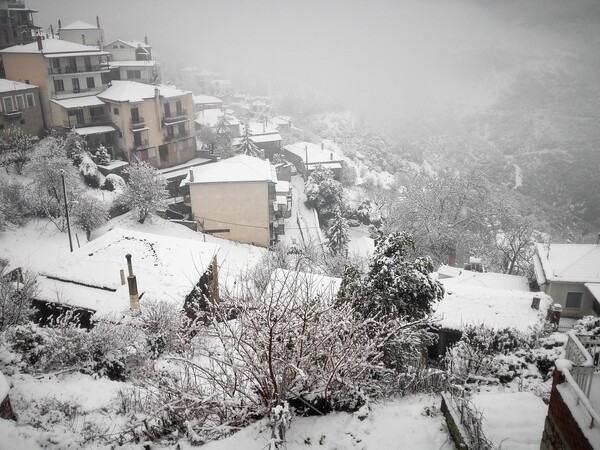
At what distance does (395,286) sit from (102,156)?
3271cm

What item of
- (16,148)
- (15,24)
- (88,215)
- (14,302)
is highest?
(15,24)

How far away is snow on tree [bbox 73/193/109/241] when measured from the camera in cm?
2823

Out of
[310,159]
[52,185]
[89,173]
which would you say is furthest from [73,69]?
[310,159]

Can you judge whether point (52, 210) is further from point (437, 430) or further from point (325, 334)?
point (437, 430)

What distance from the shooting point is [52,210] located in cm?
2902

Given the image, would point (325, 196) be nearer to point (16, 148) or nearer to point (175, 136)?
point (175, 136)

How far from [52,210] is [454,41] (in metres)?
175

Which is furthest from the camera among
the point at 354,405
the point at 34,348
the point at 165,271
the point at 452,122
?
the point at 452,122

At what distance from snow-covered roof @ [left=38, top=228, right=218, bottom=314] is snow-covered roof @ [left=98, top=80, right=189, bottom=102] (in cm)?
2222

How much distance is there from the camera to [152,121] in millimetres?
40031

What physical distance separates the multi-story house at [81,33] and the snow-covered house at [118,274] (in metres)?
43.0

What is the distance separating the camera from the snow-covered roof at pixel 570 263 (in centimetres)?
2103

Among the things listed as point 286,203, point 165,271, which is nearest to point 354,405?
point 165,271

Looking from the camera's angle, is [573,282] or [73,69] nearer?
[573,282]
